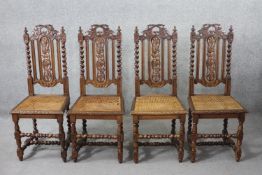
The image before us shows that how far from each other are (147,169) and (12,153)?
1.28m

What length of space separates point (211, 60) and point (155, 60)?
1.74ft

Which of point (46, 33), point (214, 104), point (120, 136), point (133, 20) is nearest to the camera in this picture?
point (120, 136)

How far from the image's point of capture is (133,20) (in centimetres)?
422

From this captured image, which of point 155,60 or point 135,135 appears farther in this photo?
point 155,60

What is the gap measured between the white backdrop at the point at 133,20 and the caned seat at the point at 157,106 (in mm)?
902

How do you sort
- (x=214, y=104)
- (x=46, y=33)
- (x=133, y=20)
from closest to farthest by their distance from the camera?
(x=214, y=104) < (x=46, y=33) < (x=133, y=20)

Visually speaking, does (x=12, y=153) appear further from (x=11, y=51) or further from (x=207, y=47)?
(x=207, y=47)

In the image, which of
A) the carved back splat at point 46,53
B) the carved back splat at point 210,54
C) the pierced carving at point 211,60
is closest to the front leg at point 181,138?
the carved back splat at point 210,54

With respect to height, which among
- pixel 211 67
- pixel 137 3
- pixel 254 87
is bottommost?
pixel 254 87

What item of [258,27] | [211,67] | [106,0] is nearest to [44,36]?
[106,0]

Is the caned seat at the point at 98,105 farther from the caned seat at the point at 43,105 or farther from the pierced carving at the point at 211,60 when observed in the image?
the pierced carving at the point at 211,60

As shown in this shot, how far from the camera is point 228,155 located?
11.4 feet

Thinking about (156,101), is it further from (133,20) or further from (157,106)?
(133,20)

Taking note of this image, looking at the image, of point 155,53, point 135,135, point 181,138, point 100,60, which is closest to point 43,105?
point 100,60
